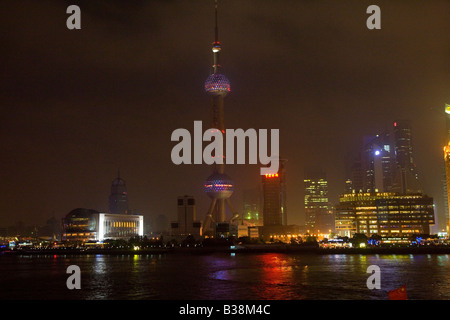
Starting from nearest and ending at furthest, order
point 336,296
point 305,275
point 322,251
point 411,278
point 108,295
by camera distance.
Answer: point 336,296 < point 108,295 < point 411,278 < point 305,275 < point 322,251

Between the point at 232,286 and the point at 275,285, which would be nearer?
the point at 232,286

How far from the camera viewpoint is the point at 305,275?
3157 inches

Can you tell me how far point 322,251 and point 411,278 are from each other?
102222mm

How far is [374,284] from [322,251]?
110290 mm

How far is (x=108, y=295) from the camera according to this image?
58.3 m

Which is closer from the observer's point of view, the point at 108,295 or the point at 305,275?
the point at 108,295

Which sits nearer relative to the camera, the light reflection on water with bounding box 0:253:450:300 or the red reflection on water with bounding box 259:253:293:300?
the red reflection on water with bounding box 259:253:293:300

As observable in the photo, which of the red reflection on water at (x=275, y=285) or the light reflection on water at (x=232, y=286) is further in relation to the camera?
the light reflection on water at (x=232, y=286)

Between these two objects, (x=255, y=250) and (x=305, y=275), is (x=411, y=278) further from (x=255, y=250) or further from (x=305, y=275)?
(x=255, y=250)
